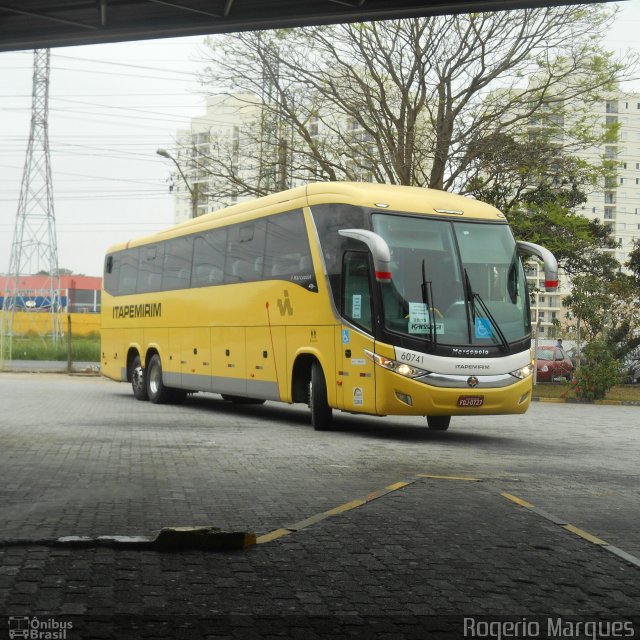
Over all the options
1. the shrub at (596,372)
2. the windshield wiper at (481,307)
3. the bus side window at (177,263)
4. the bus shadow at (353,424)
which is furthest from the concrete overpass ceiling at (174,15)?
the shrub at (596,372)

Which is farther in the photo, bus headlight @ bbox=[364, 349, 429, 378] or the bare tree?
the bare tree

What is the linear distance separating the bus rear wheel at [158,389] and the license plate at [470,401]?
10069mm

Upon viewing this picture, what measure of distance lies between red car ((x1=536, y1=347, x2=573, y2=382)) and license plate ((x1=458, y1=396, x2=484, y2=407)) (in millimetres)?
23021

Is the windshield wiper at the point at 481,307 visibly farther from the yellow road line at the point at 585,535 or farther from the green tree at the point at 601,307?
the green tree at the point at 601,307

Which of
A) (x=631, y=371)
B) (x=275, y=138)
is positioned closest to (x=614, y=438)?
(x=275, y=138)

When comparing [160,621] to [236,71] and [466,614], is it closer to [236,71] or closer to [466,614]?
[466,614]

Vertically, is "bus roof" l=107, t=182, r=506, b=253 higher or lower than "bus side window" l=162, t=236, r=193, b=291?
higher

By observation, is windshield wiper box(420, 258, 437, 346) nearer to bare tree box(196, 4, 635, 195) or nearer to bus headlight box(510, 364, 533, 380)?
bus headlight box(510, 364, 533, 380)

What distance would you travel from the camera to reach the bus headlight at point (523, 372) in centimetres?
1554

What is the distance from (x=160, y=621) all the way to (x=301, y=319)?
1203 centimetres

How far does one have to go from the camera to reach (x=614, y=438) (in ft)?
55.7

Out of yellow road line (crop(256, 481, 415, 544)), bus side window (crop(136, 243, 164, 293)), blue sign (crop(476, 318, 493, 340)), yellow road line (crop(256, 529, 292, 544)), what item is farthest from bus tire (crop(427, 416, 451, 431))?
yellow road line (crop(256, 529, 292, 544))

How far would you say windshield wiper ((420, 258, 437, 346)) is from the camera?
49.3 ft

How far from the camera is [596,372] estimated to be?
28484 mm
